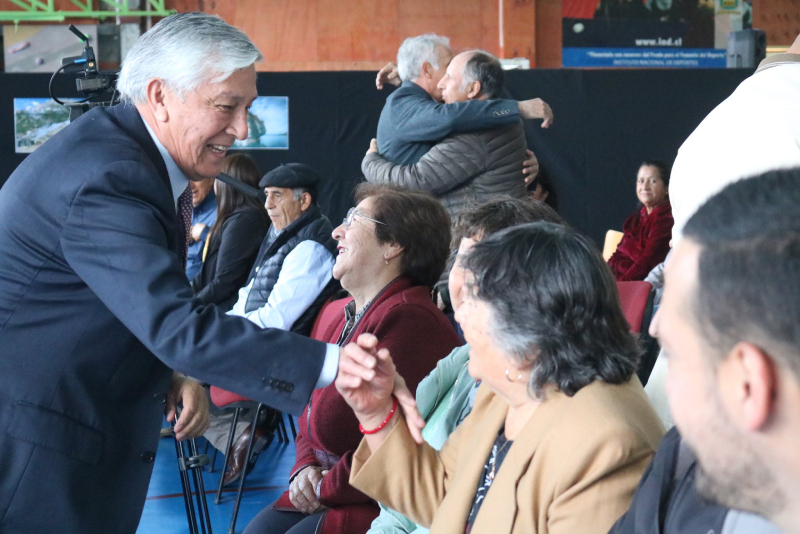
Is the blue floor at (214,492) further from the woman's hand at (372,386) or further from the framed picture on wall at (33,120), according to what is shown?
the framed picture on wall at (33,120)

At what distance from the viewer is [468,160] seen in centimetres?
315

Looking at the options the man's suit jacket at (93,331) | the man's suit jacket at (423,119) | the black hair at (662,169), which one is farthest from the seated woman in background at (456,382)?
the black hair at (662,169)

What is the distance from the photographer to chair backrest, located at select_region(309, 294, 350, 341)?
3.03 m

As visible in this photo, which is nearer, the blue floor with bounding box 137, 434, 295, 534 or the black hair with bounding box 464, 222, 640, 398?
the black hair with bounding box 464, 222, 640, 398

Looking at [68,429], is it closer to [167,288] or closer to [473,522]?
[167,288]

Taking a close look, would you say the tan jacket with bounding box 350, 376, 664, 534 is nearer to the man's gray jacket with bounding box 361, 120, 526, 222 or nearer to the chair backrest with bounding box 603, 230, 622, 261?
the man's gray jacket with bounding box 361, 120, 526, 222

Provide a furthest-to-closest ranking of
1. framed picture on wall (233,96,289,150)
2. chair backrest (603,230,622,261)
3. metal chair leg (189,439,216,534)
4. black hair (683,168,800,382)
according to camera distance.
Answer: framed picture on wall (233,96,289,150)
chair backrest (603,230,622,261)
metal chair leg (189,439,216,534)
black hair (683,168,800,382)

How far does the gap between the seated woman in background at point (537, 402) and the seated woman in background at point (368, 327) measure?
0.58 m

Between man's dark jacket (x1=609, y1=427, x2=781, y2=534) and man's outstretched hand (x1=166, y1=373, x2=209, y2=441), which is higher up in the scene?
man's dark jacket (x1=609, y1=427, x2=781, y2=534)

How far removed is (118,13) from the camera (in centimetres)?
874

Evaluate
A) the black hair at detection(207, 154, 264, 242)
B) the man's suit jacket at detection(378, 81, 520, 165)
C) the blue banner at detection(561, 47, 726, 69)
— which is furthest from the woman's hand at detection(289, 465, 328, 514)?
the blue banner at detection(561, 47, 726, 69)

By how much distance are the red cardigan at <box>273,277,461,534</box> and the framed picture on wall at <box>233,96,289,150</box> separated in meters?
4.14

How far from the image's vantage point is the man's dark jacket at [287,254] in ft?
11.8

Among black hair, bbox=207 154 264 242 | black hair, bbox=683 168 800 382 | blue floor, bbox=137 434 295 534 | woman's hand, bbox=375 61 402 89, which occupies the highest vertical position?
black hair, bbox=683 168 800 382
